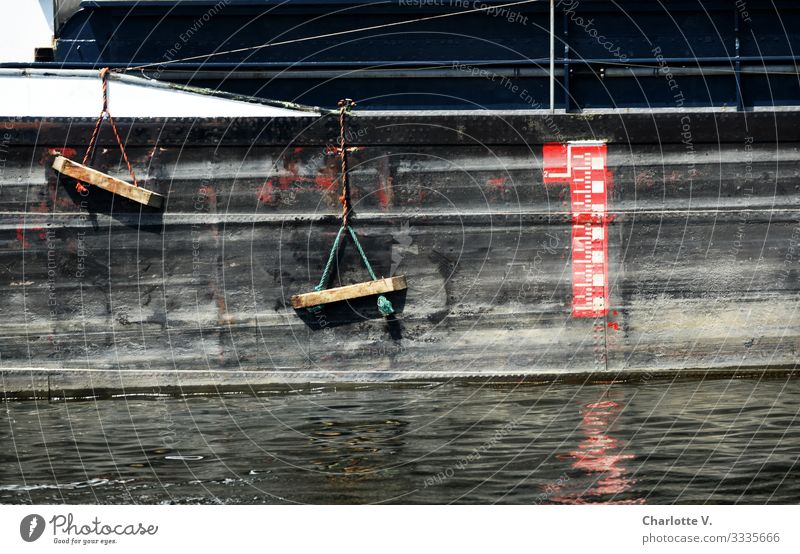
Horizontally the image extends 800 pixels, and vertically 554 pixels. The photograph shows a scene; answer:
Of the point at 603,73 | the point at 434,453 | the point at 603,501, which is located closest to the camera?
the point at 603,501

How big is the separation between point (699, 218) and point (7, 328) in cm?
942

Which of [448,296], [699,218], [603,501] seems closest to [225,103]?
[448,296]

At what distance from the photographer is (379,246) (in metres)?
15.2

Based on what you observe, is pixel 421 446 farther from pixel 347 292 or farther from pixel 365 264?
pixel 365 264

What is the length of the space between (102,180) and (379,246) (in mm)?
3735

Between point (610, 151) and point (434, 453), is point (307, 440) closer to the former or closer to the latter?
point (434, 453)

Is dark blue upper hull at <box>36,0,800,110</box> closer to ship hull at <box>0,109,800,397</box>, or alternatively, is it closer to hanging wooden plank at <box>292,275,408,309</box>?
ship hull at <box>0,109,800,397</box>

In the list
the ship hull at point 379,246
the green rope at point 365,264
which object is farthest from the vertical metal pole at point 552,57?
the green rope at point 365,264

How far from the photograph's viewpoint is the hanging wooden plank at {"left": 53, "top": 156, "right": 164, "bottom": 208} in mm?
→ 14859

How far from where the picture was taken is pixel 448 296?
1528 centimetres

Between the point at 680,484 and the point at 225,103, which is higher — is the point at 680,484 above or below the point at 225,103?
below

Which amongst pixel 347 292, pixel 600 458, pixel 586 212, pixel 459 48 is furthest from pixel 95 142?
pixel 600 458

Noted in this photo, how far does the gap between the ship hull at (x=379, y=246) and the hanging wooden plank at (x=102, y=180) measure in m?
0.22

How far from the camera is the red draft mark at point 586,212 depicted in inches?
601
